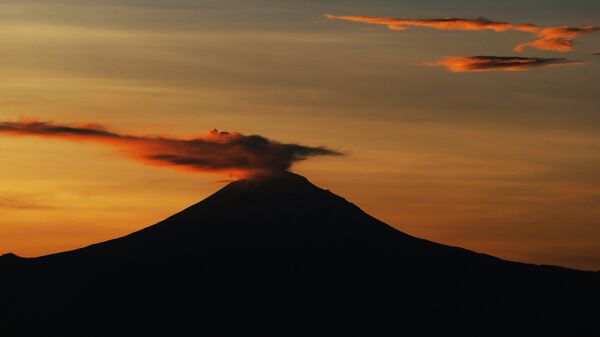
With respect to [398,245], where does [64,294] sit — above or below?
below

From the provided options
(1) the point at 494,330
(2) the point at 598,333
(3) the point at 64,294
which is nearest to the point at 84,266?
(3) the point at 64,294

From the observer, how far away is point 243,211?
6649 inches

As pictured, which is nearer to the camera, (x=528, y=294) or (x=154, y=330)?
(x=154, y=330)

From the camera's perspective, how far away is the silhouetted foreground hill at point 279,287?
164000 millimetres

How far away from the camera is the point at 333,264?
170m

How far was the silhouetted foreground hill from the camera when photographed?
6457 inches

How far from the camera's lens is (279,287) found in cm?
16988

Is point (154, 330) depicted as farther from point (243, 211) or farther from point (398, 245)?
point (398, 245)

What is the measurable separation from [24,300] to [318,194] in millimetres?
47376

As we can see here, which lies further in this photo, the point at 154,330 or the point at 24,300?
the point at 24,300

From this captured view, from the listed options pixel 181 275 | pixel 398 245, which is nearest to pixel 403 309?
pixel 398 245

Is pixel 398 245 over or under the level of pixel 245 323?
over

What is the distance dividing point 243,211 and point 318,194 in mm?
11654

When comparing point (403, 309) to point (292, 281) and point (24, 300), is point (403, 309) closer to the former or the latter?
point (292, 281)
